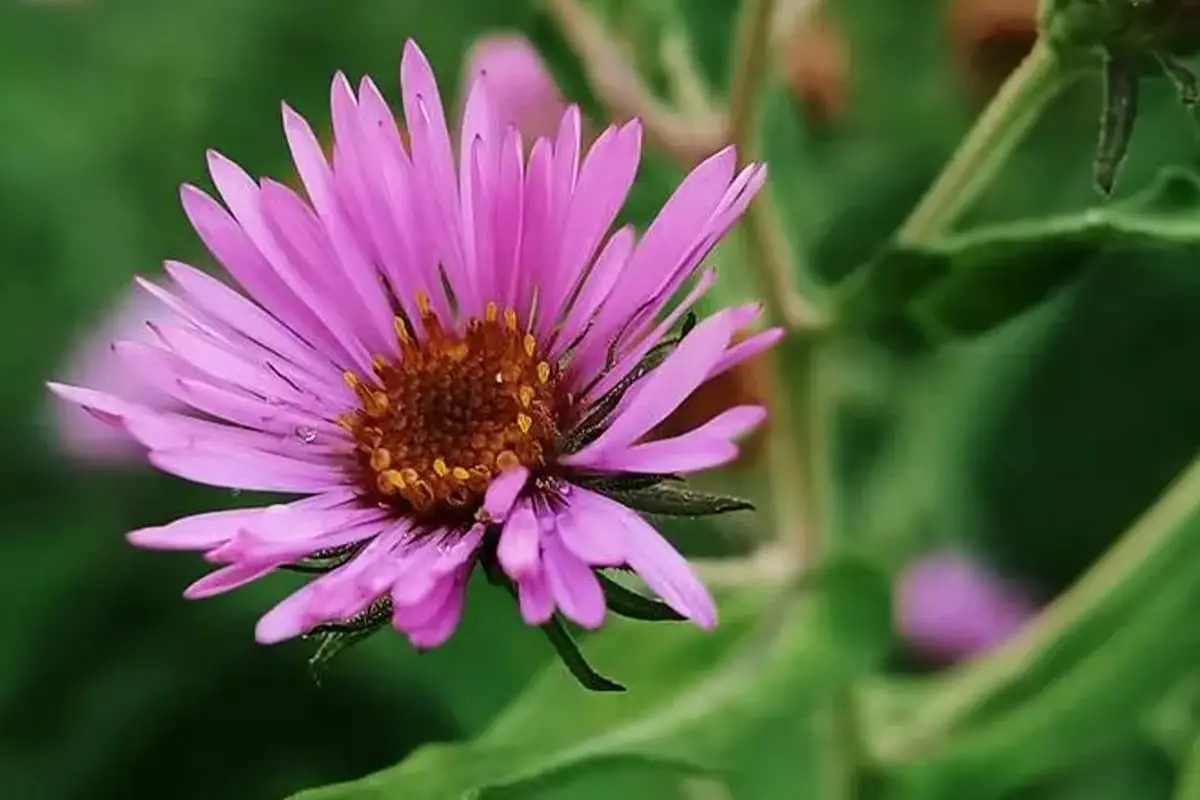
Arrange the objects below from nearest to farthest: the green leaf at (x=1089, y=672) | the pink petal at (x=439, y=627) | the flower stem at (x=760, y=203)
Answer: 1. the pink petal at (x=439, y=627)
2. the flower stem at (x=760, y=203)
3. the green leaf at (x=1089, y=672)

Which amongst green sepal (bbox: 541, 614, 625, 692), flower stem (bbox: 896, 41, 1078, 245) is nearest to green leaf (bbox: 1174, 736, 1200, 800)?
flower stem (bbox: 896, 41, 1078, 245)

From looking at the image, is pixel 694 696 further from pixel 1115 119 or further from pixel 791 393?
pixel 1115 119

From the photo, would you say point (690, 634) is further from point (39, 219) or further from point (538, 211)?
point (39, 219)

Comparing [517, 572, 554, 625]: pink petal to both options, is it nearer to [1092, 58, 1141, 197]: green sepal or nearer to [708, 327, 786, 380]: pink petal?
[708, 327, 786, 380]: pink petal

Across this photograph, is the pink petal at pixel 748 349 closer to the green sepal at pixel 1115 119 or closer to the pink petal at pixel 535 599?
the pink petal at pixel 535 599

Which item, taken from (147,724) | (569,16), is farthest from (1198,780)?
(147,724)

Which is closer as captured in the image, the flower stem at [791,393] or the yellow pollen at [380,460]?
the yellow pollen at [380,460]

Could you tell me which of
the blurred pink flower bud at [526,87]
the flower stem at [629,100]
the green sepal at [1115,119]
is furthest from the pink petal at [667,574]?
the blurred pink flower bud at [526,87]
